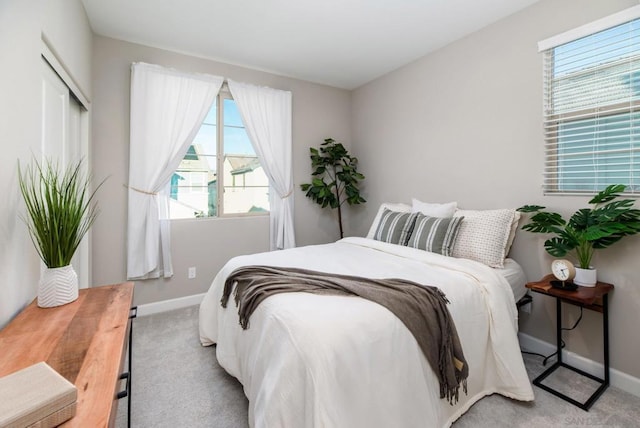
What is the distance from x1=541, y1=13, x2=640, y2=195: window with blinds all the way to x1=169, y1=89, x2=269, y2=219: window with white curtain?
2.93 m

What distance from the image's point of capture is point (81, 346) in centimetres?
104

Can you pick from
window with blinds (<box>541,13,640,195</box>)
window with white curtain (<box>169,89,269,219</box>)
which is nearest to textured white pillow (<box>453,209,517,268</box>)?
window with blinds (<box>541,13,640,195</box>)

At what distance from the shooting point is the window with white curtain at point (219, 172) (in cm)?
335

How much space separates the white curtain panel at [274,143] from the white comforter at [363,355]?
1.78 meters

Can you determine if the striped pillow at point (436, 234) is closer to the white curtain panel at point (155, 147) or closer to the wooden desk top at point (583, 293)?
the wooden desk top at point (583, 293)

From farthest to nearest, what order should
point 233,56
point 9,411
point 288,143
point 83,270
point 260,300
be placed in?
1. point 288,143
2. point 233,56
3. point 83,270
4. point 260,300
5. point 9,411

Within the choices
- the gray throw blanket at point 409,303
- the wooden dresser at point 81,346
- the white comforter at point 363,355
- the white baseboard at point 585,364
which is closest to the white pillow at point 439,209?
the white comforter at point 363,355

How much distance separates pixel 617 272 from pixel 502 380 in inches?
42.5

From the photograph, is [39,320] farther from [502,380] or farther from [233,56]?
[233,56]

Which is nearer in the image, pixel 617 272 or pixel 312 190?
pixel 617 272

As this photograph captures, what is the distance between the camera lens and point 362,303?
1474 millimetres

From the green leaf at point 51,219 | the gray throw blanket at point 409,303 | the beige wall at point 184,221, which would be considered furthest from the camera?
the beige wall at point 184,221

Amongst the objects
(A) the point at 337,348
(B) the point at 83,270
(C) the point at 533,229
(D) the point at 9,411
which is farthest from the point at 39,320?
(C) the point at 533,229

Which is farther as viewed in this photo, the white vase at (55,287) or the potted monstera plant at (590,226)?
the potted monstera plant at (590,226)
